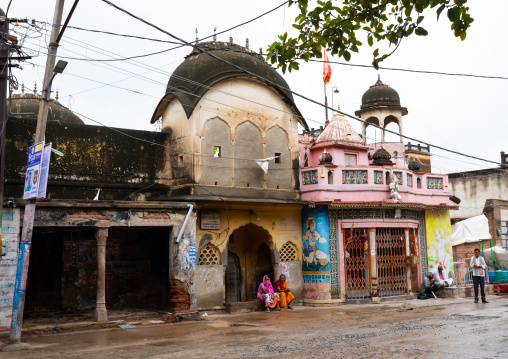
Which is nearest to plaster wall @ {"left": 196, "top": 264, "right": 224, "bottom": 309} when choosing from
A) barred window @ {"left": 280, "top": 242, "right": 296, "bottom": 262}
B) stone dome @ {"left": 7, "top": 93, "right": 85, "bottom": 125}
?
barred window @ {"left": 280, "top": 242, "right": 296, "bottom": 262}

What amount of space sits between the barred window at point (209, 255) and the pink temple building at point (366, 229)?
341 cm

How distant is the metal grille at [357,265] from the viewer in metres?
17.9

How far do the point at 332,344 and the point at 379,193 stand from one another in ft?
31.5

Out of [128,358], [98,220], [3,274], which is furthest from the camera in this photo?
[98,220]

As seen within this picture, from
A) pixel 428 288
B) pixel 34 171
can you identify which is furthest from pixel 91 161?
pixel 428 288

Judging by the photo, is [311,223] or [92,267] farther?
[311,223]

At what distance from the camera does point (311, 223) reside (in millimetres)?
18078

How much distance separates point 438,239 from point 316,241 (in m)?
5.63

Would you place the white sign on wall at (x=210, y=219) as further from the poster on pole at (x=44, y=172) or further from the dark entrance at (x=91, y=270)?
the poster on pole at (x=44, y=172)

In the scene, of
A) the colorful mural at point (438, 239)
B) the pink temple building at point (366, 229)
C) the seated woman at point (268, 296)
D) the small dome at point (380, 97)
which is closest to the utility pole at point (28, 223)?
the seated woman at point (268, 296)

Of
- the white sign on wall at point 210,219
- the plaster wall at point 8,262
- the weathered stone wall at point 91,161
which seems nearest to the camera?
the plaster wall at point 8,262

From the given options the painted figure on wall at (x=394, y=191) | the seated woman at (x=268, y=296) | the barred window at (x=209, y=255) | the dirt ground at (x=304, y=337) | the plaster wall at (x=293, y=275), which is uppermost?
the painted figure on wall at (x=394, y=191)

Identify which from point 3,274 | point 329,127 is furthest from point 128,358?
point 329,127

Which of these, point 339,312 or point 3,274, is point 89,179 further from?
point 339,312
